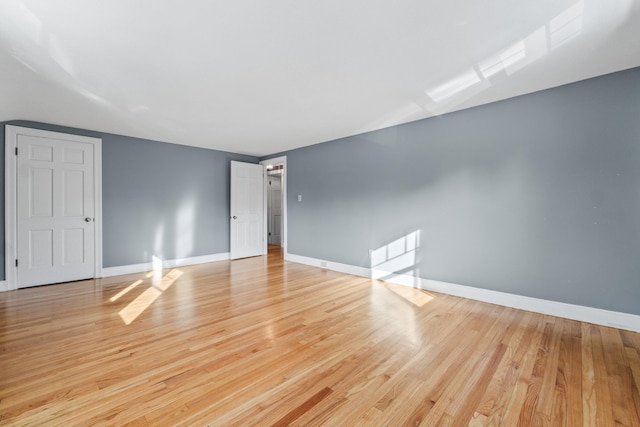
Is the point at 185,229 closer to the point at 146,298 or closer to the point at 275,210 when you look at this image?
the point at 146,298

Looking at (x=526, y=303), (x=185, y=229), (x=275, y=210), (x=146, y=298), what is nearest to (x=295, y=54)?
(x=146, y=298)

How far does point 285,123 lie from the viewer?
4.12 meters

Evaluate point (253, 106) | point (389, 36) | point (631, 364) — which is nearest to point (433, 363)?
point (631, 364)

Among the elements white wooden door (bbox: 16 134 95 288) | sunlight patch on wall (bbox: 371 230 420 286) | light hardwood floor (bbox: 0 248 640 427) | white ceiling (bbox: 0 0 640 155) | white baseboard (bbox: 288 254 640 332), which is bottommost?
light hardwood floor (bbox: 0 248 640 427)

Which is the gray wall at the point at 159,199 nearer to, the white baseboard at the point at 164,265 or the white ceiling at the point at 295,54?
the white baseboard at the point at 164,265

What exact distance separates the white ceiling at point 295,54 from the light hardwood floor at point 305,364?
2404mm

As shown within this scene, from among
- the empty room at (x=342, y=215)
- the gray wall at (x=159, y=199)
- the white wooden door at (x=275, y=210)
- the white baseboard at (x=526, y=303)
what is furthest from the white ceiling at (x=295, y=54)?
the white wooden door at (x=275, y=210)

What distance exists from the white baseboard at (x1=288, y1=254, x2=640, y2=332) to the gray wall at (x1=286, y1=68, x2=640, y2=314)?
2.6 inches

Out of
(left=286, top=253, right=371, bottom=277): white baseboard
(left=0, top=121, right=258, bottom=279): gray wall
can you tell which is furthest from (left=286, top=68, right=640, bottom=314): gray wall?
(left=0, top=121, right=258, bottom=279): gray wall

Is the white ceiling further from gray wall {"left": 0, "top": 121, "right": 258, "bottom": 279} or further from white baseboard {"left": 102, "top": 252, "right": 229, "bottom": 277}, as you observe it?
white baseboard {"left": 102, "top": 252, "right": 229, "bottom": 277}

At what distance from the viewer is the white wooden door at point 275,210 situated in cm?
870

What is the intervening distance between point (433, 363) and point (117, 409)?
207cm

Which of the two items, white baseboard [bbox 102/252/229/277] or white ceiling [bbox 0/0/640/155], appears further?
white baseboard [bbox 102/252/229/277]

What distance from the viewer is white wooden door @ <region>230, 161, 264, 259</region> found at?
6090 millimetres
